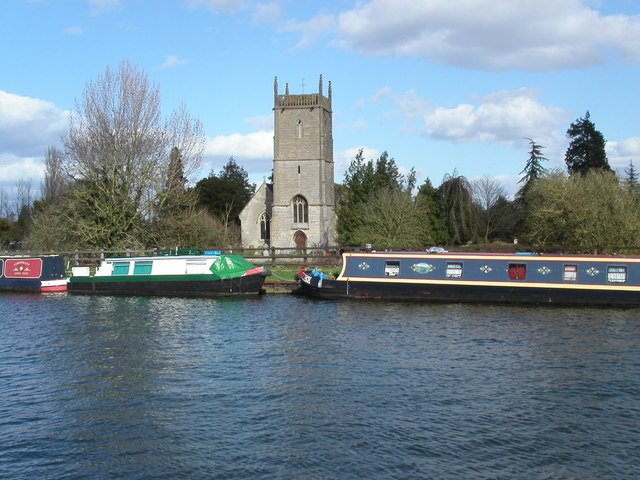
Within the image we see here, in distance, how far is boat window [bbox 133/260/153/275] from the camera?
33.4 m

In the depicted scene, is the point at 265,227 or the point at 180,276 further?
the point at 265,227

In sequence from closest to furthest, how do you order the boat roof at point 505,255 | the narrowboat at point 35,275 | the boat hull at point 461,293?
the boat hull at point 461,293 → the boat roof at point 505,255 → the narrowboat at point 35,275

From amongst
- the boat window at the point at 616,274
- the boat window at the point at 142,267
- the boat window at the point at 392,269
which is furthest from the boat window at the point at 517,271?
the boat window at the point at 142,267

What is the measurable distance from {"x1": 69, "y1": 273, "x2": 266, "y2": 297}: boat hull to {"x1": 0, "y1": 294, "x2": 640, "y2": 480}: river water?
6321mm

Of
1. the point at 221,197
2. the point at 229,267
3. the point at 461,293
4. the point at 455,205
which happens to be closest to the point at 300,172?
the point at 455,205

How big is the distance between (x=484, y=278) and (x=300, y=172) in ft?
108

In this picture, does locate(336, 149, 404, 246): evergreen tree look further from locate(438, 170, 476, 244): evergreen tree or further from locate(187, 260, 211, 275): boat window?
locate(187, 260, 211, 275): boat window

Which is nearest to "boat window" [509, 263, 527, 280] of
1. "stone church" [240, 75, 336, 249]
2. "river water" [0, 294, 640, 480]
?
"river water" [0, 294, 640, 480]

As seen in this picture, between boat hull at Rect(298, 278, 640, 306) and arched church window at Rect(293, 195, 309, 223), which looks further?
arched church window at Rect(293, 195, 309, 223)

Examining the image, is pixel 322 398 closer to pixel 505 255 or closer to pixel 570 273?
pixel 505 255

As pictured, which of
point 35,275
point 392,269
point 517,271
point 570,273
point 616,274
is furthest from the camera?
point 35,275

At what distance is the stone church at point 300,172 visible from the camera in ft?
199

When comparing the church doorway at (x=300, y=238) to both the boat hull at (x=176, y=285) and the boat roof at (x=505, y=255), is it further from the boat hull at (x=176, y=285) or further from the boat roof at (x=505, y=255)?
the boat roof at (x=505, y=255)

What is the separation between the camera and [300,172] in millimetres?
61000
